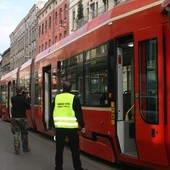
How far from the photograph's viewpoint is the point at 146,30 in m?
9.02

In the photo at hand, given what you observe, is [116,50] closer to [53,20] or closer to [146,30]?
[146,30]

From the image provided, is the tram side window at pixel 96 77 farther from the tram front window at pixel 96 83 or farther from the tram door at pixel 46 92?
the tram door at pixel 46 92

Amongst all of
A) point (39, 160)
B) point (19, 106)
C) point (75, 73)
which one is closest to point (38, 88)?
point (19, 106)

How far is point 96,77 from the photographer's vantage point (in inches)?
449

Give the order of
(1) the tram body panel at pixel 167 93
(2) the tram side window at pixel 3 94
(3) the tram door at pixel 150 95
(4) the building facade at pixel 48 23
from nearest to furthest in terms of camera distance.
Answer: (1) the tram body panel at pixel 167 93 < (3) the tram door at pixel 150 95 < (2) the tram side window at pixel 3 94 < (4) the building facade at pixel 48 23

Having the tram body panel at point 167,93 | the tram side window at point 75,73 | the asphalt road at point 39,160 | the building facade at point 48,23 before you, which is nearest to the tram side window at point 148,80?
the tram body panel at point 167,93

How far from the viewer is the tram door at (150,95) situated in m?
8.52

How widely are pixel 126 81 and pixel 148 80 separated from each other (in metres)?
1.63

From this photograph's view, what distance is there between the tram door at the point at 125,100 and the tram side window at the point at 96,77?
429 mm

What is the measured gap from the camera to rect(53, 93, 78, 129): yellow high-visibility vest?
381 inches

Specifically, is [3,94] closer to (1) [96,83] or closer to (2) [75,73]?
(2) [75,73]

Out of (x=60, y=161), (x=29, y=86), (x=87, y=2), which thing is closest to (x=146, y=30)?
(x=60, y=161)

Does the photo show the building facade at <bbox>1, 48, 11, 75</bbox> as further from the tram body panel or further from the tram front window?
the tram body panel

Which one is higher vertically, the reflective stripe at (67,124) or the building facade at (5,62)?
the building facade at (5,62)
